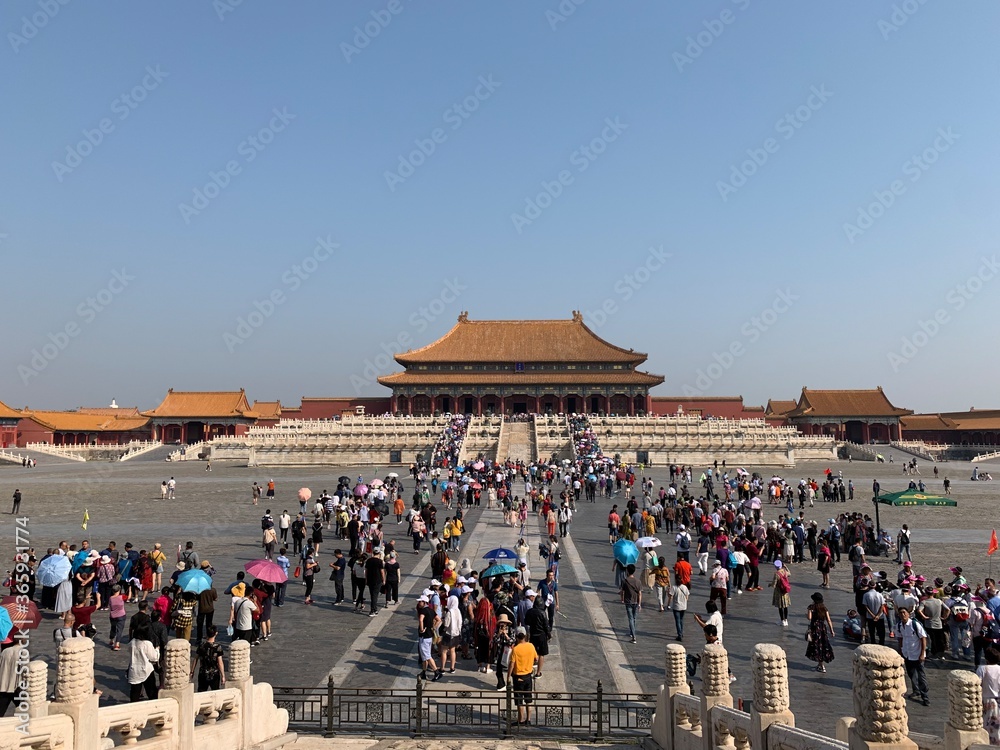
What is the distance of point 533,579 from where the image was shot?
14.6 meters

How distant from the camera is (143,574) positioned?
13.1m

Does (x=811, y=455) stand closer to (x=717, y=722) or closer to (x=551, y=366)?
(x=551, y=366)

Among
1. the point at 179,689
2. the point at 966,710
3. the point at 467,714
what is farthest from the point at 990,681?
the point at 179,689

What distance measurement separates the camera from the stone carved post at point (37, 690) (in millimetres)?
5789

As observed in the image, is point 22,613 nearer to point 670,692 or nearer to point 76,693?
point 76,693

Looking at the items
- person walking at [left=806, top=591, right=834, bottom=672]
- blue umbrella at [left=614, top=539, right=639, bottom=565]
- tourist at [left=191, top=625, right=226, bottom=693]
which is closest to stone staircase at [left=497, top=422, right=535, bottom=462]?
blue umbrella at [left=614, top=539, right=639, bottom=565]

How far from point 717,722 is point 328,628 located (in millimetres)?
7119

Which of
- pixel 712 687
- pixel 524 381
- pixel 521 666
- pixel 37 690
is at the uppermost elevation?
pixel 524 381

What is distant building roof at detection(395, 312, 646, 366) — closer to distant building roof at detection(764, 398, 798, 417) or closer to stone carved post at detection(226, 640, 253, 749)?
distant building roof at detection(764, 398, 798, 417)

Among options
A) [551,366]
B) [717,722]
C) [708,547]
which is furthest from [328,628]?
[551,366]

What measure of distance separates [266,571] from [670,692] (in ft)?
22.6

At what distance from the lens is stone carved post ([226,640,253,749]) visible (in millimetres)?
7359

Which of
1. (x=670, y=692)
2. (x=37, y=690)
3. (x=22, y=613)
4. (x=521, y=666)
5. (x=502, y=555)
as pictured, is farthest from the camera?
(x=502, y=555)

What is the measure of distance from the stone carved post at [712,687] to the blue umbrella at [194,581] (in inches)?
282
